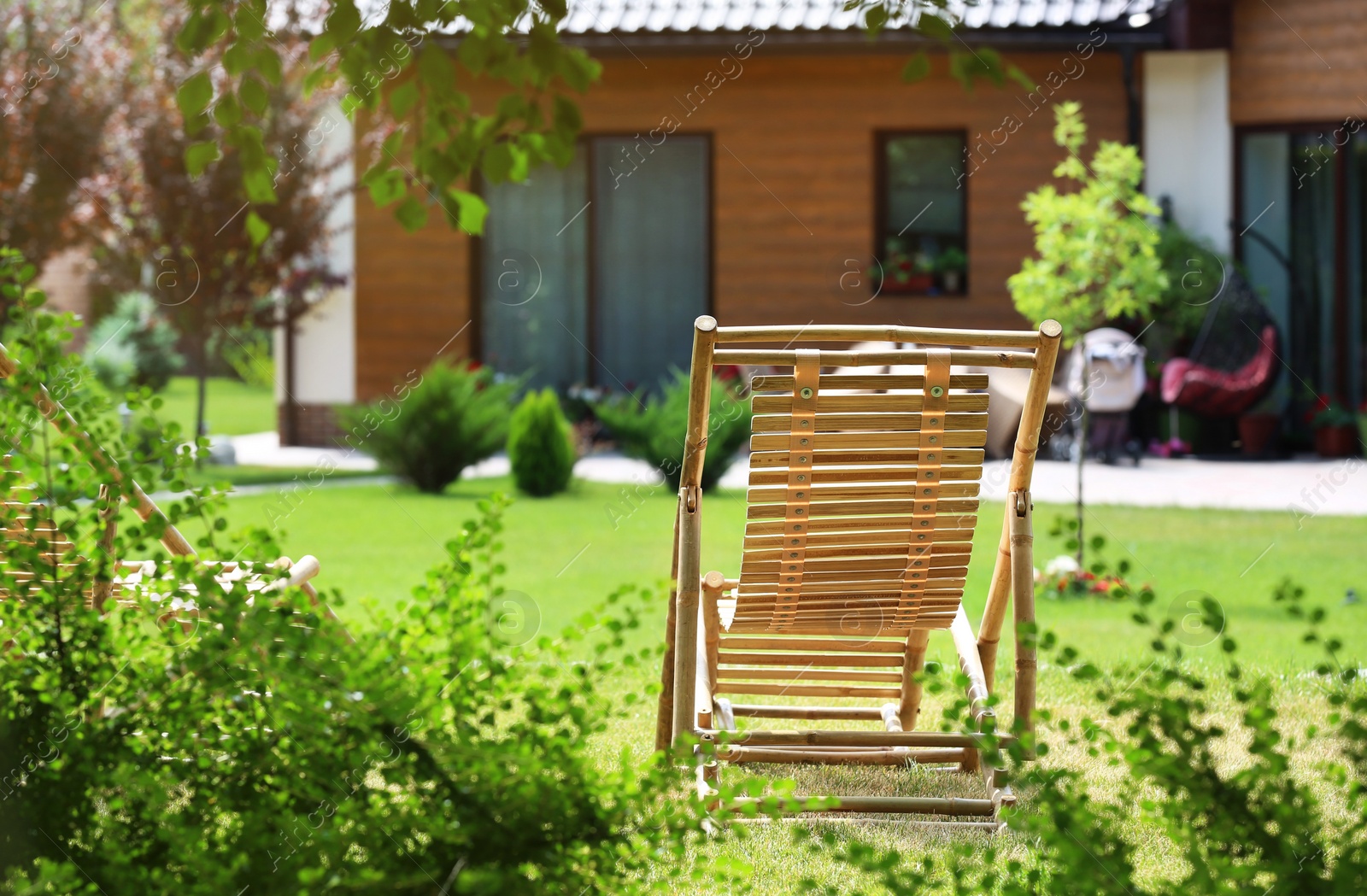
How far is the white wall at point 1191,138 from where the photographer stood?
12516mm

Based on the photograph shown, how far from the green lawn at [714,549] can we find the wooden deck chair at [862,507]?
6.82 feet

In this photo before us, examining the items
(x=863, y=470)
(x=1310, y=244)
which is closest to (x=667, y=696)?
(x=863, y=470)

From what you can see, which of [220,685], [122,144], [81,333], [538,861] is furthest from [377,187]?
[81,333]

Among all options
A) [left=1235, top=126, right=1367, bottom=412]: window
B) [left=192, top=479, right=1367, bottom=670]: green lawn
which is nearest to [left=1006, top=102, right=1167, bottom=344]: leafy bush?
[left=192, top=479, right=1367, bottom=670]: green lawn

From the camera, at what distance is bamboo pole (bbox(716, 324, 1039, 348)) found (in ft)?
10.1

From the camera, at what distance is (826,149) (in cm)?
1312

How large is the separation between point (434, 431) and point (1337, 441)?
730 cm

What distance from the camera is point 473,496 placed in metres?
10.0

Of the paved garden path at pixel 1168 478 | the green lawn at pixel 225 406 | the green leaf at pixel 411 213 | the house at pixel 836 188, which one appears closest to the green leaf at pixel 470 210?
the green leaf at pixel 411 213

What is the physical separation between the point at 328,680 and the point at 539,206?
12.4 metres

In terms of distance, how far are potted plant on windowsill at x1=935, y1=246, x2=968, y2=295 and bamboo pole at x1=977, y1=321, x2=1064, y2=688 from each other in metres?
9.74

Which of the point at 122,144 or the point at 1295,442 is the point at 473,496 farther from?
the point at 1295,442

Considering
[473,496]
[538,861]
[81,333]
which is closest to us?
[538,861]

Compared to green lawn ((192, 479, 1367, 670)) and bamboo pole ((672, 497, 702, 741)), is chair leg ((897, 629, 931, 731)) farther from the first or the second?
green lawn ((192, 479, 1367, 670))
